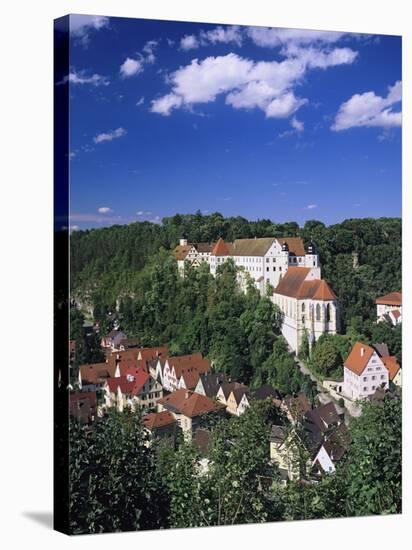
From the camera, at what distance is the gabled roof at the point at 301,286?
10.4 metres

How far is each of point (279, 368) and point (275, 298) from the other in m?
0.61

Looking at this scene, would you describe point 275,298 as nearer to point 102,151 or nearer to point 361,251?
point 361,251

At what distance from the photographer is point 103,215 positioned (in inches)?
378

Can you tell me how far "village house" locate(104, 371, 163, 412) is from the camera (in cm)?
967

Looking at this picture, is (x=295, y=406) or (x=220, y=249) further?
(x=295, y=406)

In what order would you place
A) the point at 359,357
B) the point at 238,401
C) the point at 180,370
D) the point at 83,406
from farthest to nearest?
the point at 359,357 → the point at 238,401 → the point at 180,370 → the point at 83,406

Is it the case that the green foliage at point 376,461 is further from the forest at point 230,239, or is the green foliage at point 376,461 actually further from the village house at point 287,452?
the forest at point 230,239

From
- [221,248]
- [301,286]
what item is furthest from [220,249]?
[301,286]

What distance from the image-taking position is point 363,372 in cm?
1066

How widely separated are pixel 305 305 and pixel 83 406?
7.31 ft

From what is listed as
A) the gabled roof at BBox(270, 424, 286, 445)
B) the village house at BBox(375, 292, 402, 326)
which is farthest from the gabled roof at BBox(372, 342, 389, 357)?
the gabled roof at BBox(270, 424, 286, 445)

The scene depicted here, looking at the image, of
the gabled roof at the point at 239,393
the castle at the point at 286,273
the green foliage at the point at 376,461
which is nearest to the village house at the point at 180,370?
the gabled roof at the point at 239,393

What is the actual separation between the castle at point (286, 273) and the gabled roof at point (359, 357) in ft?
0.85

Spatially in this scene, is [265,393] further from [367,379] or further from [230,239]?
[230,239]
